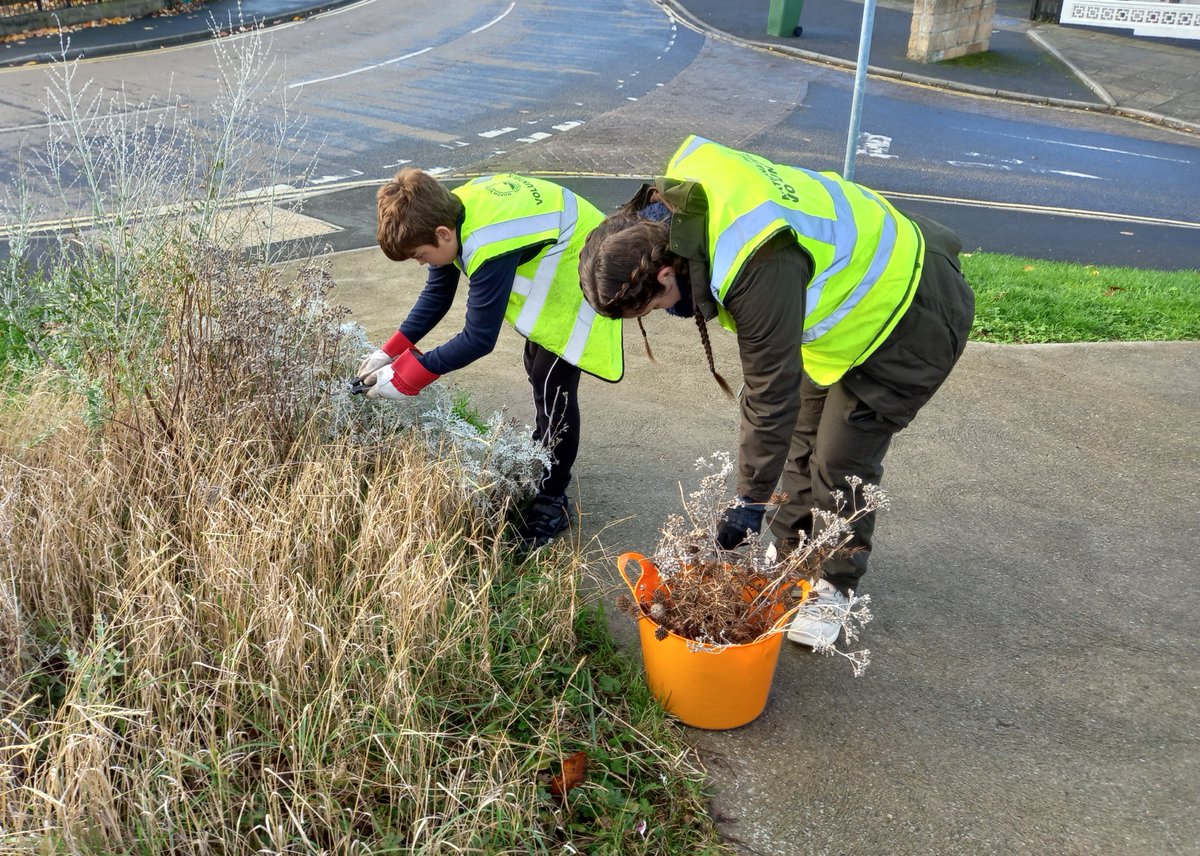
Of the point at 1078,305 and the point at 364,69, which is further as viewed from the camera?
the point at 364,69

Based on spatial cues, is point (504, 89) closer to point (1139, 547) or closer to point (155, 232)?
point (155, 232)

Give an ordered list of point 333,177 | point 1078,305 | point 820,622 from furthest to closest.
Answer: point 333,177, point 1078,305, point 820,622

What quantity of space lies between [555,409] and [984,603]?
1.60 metres

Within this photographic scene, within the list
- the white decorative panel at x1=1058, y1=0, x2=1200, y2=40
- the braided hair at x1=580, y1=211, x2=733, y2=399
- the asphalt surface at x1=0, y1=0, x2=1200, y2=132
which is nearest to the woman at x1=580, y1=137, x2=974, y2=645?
the braided hair at x1=580, y1=211, x2=733, y2=399

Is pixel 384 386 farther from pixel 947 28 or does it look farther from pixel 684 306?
pixel 947 28

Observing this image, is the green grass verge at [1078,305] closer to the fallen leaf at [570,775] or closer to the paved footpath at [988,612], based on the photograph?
the paved footpath at [988,612]

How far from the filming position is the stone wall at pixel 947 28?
16062 millimetres

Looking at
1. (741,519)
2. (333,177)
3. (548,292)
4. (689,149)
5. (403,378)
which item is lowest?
(333,177)

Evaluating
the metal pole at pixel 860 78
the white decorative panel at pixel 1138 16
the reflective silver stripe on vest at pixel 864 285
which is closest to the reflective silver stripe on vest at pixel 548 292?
the reflective silver stripe on vest at pixel 864 285

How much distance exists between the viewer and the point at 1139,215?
32.3 ft

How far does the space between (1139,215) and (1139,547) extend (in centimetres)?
726

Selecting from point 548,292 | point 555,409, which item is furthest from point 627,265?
point 555,409

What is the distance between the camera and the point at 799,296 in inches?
100

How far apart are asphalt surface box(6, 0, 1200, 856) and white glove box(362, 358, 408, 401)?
0.80m
